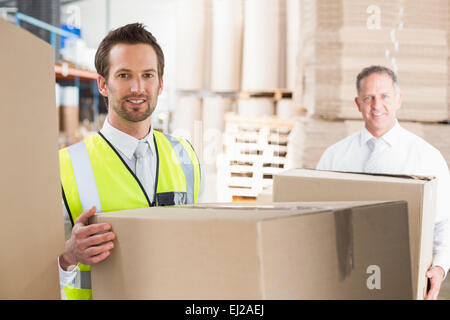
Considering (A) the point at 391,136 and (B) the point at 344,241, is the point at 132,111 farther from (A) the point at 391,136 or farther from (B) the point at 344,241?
(A) the point at 391,136

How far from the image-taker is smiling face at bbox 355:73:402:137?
1.87 m

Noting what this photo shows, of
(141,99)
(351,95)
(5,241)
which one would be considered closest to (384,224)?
(5,241)

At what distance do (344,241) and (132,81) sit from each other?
81 centimetres

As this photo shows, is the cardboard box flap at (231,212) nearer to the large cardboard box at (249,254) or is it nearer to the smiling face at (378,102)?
the large cardboard box at (249,254)

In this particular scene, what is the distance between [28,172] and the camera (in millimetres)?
718

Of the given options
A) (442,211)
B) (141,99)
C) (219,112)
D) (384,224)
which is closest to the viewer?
(384,224)

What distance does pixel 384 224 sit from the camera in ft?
2.83

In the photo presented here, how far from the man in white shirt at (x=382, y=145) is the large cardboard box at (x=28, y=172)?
1437mm

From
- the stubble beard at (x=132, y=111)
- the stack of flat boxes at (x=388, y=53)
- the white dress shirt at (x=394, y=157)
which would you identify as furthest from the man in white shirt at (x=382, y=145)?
the stubble beard at (x=132, y=111)

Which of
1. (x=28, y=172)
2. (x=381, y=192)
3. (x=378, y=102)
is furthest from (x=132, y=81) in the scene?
(x=378, y=102)

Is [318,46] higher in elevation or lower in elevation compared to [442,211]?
higher

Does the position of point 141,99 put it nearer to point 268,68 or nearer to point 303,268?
point 303,268

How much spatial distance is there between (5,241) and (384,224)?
0.68 m

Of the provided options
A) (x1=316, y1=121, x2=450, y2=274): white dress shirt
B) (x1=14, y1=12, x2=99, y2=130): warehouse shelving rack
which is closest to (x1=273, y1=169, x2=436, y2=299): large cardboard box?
(x1=316, y1=121, x2=450, y2=274): white dress shirt
